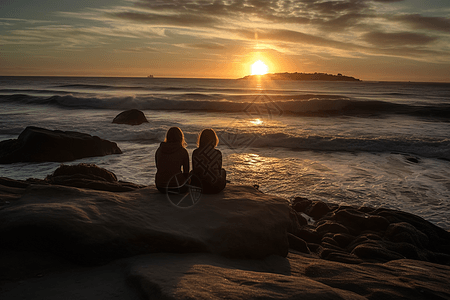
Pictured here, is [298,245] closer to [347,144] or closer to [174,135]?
[174,135]

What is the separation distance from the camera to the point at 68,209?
2.93 m

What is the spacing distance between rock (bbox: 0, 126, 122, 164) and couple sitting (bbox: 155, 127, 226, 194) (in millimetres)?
6531

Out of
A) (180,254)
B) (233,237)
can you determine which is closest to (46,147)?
(180,254)

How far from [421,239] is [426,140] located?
9.88 meters

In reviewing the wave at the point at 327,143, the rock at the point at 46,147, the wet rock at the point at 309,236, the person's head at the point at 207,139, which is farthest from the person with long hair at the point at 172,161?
the wave at the point at 327,143

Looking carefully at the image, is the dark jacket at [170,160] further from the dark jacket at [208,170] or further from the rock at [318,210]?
the rock at [318,210]

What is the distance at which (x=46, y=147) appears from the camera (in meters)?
9.08

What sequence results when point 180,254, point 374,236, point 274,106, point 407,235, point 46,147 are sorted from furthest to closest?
point 274,106 → point 46,147 → point 374,236 → point 407,235 → point 180,254

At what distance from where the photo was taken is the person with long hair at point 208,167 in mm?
4168

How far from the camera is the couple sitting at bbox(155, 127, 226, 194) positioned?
4.11 m

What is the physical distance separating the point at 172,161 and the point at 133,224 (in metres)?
1.31

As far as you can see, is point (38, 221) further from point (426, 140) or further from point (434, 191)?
point (426, 140)

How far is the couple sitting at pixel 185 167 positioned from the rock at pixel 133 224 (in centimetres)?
18

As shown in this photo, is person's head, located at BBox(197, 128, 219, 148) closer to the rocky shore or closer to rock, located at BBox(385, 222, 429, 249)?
the rocky shore
